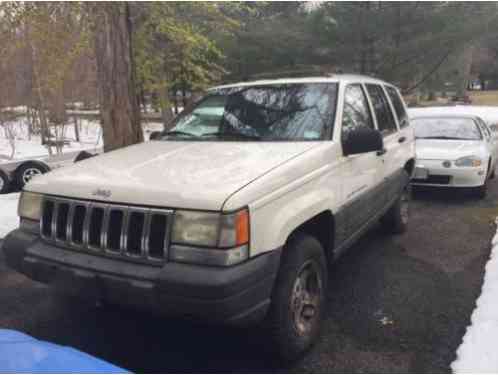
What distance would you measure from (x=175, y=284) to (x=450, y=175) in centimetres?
587

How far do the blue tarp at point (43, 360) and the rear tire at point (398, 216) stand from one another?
4.10 metres

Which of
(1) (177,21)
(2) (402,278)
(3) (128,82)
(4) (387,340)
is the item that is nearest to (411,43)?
(1) (177,21)

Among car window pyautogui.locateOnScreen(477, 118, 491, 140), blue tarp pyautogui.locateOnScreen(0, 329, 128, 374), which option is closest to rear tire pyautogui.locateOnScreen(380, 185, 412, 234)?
car window pyautogui.locateOnScreen(477, 118, 491, 140)

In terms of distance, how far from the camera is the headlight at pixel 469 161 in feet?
22.5

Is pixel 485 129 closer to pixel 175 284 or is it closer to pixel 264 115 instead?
pixel 264 115

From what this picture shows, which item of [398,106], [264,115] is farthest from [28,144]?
[264,115]

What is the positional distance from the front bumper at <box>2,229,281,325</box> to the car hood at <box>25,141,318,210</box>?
355 mm

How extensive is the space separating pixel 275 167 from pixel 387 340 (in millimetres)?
1496

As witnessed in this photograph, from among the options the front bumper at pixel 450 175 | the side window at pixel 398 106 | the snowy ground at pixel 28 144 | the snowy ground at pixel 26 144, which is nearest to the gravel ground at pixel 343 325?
the side window at pixel 398 106

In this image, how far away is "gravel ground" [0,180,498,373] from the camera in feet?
9.41

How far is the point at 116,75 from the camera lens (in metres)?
6.14

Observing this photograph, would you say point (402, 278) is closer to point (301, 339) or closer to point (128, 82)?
point (301, 339)

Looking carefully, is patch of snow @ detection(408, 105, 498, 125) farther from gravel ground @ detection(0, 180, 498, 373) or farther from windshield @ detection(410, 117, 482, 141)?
gravel ground @ detection(0, 180, 498, 373)

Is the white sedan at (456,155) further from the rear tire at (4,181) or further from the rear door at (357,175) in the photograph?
the rear tire at (4,181)
